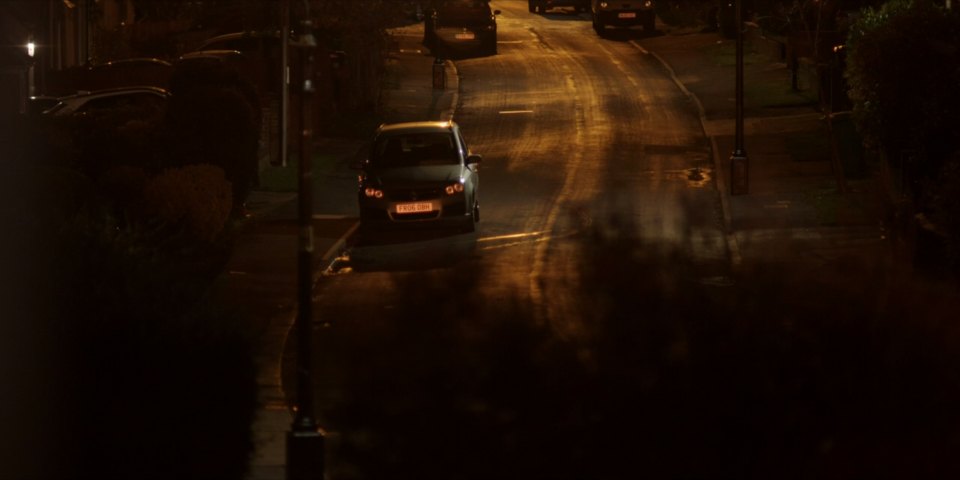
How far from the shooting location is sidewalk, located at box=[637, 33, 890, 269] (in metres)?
24.0

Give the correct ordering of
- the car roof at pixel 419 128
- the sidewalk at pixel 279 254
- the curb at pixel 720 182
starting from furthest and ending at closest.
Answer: the car roof at pixel 419 128, the curb at pixel 720 182, the sidewalk at pixel 279 254

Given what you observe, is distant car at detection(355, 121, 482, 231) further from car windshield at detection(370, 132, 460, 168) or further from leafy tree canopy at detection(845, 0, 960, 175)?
leafy tree canopy at detection(845, 0, 960, 175)

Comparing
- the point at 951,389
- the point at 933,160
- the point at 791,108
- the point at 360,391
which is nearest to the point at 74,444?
the point at 360,391

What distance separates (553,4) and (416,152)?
43.8m

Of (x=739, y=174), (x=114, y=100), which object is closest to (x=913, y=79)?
(x=739, y=174)

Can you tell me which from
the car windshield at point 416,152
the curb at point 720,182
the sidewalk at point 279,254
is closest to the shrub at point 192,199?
the sidewalk at point 279,254

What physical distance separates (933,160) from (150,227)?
40.0ft

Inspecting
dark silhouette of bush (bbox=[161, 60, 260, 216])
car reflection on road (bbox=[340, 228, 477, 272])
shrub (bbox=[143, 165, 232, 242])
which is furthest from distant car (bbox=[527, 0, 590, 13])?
shrub (bbox=[143, 165, 232, 242])

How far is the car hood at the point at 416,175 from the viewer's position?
1022 inches

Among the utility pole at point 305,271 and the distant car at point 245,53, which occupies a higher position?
the distant car at point 245,53

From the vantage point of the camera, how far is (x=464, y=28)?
53906 millimetres

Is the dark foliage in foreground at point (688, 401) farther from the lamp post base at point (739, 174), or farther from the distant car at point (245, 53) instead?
the distant car at point (245, 53)

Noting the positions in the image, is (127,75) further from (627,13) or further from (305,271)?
(305,271)

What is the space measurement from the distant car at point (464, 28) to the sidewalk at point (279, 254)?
10.4 m
